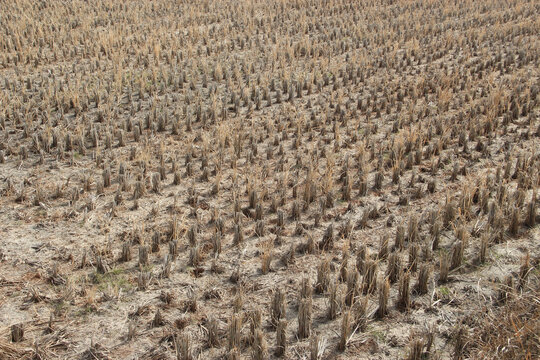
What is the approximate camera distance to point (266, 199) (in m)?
6.17

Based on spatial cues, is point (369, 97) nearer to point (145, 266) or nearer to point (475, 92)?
point (475, 92)

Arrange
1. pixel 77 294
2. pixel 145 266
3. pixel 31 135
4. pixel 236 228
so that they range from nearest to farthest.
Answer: pixel 77 294 → pixel 145 266 → pixel 236 228 → pixel 31 135

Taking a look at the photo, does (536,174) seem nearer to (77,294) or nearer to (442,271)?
(442,271)

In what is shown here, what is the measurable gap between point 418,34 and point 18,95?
28.4 ft

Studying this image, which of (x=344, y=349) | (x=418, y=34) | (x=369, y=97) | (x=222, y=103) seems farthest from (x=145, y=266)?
(x=418, y=34)

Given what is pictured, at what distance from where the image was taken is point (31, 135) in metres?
7.58

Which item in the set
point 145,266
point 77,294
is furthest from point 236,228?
point 77,294

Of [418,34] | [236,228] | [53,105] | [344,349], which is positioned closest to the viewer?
[344,349]

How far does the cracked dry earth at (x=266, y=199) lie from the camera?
421cm

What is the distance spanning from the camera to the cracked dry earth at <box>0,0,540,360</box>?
13.8 ft

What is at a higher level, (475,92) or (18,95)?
(18,95)

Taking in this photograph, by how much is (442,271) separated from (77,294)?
9.86 feet

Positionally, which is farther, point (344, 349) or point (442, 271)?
point (442, 271)

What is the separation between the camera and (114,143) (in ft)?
24.9
